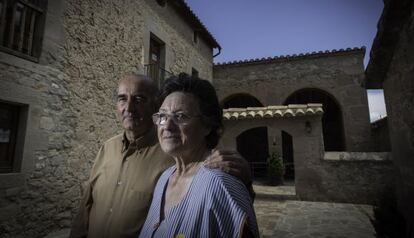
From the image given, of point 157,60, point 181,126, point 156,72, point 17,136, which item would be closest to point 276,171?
point 156,72

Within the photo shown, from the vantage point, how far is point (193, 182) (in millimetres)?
1090

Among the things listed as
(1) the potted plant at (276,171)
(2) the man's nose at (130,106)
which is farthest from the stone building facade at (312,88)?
(2) the man's nose at (130,106)

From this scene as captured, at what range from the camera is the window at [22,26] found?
163 inches

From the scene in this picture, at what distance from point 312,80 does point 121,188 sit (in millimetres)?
11866

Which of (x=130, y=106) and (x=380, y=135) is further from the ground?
(x=380, y=135)

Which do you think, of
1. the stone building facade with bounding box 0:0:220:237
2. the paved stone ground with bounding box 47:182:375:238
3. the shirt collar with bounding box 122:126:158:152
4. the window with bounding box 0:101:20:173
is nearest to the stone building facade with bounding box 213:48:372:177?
the paved stone ground with bounding box 47:182:375:238

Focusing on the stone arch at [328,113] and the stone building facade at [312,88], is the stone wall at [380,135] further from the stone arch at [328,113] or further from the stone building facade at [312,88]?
the stone arch at [328,113]

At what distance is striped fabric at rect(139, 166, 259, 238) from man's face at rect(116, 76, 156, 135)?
88cm

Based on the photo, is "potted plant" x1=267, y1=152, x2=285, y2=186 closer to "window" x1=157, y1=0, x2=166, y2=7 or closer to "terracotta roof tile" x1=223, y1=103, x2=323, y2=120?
"terracotta roof tile" x1=223, y1=103, x2=323, y2=120

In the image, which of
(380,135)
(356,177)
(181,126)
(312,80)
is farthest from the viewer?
(312,80)

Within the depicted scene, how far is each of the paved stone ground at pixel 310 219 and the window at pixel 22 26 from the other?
11.8 feet

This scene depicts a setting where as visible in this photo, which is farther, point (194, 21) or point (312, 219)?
point (194, 21)

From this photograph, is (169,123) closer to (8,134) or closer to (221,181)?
(221,181)

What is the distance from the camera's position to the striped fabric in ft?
2.92
